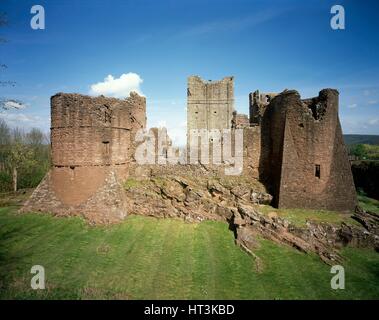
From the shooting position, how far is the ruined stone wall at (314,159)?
13336 mm

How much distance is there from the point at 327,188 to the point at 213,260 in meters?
7.19

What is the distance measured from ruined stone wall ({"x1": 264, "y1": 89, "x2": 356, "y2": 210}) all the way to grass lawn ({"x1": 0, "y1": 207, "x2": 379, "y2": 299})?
299 cm

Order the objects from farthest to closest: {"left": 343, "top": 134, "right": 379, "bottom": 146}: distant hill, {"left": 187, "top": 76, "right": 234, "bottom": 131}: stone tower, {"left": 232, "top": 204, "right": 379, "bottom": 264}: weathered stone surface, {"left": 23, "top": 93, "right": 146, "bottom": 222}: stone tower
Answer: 1. {"left": 343, "top": 134, "right": 379, "bottom": 146}: distant hill
2. {"left": 187, "top": 76, "right": 234, "bottom": 131}: stone tower
3. {"left": 23, "top": 93, "right": 146, "bottom": 222}: stone tower
4. {"left": 232, "top": 204, "right": 379, "bottom": 264}: weathered stone surface

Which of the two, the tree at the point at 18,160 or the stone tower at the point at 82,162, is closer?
the stone tower at the point at 82,162

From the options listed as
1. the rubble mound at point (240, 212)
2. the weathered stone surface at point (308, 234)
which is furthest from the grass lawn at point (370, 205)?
the weathered stone surface at point (308, 234)

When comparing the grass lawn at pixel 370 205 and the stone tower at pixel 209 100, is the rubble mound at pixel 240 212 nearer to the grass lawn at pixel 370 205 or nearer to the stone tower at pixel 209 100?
the grass lawn at pixel 370 205

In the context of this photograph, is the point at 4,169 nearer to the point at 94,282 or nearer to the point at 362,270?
the point at 94,282

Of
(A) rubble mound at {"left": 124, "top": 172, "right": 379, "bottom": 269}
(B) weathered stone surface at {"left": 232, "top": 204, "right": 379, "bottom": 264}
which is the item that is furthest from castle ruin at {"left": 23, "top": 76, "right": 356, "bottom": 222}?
(B) weathered stone surface at {"left": 232, "top": 204, "right": 379, "bottom": 264}

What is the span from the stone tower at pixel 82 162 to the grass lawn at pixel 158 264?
863 millimetres

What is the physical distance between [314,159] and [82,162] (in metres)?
11.5

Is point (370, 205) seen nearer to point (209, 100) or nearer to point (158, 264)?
point (158, 264)

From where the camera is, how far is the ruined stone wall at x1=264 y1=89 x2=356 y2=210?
43.8ft

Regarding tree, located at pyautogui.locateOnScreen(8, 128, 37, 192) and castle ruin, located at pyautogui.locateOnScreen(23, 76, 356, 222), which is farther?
tree, located at pyautogui.locateOnScreen(8, 128, 37, 192)

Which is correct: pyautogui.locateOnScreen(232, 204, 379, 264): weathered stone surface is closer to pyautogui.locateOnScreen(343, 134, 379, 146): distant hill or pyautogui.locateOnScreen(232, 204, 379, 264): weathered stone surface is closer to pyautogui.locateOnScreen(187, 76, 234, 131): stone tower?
pyautogui.locateOnScreen(187, 76, 234, 131): stone tower
